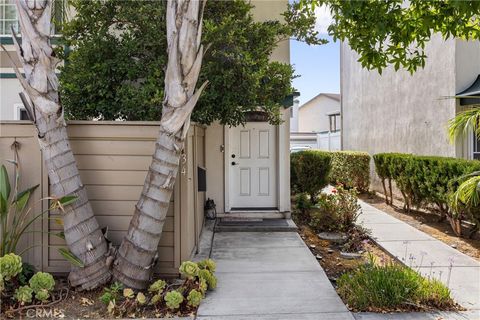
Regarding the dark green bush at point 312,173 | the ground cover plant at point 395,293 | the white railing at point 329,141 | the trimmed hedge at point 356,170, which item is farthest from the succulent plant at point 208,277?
the white railing at point 329,141

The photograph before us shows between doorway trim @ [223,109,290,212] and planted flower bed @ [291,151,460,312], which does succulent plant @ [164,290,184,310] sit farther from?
doorway trim @ [223,109,290,212]

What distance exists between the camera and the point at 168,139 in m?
4.55

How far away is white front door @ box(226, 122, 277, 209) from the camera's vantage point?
938 centimetres

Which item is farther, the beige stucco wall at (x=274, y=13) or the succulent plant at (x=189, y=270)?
the beige stucco wall at (x=274, y=13)

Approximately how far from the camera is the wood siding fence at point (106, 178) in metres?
5.17

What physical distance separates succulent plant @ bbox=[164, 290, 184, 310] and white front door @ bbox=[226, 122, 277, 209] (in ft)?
16.6

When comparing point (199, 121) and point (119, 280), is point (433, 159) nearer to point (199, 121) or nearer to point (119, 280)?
point (199, 121)

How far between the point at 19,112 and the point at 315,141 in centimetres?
2086

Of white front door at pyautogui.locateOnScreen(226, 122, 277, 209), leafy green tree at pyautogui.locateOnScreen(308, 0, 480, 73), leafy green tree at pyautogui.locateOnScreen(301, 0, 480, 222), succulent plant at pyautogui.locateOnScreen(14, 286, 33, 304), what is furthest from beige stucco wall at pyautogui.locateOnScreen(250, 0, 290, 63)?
succulent plant at pyautogui.locateOnScreen(14, 286, 33, 304)

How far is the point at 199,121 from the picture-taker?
6.89m

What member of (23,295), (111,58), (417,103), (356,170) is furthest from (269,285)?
(356,170)

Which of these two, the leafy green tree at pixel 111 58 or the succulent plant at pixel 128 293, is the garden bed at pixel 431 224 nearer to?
the succulent plant at pixel 128 293

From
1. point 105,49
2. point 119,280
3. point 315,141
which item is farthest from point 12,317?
point 315,141

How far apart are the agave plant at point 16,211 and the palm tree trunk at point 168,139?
675 mm
